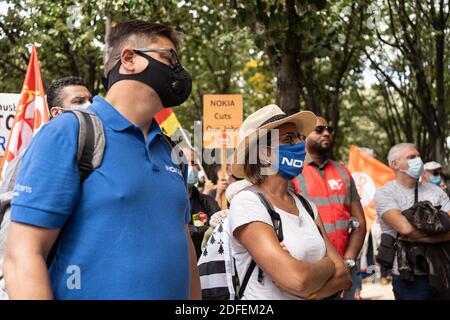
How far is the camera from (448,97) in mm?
21953

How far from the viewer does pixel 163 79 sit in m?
2.93

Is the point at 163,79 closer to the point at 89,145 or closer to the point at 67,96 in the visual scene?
the point at 89,145

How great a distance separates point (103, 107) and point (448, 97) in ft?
66.8

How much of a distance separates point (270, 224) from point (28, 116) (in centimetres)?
380

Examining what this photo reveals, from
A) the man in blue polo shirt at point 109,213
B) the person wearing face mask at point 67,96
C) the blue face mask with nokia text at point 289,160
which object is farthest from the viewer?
the person wearing face mask at point 67,96

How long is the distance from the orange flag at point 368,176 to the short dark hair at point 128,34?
463 inches

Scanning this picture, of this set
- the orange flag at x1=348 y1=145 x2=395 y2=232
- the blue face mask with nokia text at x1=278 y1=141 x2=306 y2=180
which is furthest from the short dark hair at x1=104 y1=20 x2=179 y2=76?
the orange flag at x1=348 y1=145 x2=395 y2=232

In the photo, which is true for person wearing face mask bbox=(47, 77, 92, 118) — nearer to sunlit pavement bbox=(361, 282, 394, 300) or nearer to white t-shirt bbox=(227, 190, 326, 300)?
white t-shirt bbox=(227, 190, 326, 300)

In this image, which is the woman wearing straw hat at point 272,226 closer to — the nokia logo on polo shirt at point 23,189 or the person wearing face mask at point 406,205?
the nokia logo on polo shirt at point 23,189

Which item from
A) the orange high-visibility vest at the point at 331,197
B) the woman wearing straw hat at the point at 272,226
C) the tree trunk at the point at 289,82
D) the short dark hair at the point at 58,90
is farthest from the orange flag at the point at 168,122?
the woman wearing straw hat at the point at 272,226

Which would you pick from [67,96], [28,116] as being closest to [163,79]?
[67,96]

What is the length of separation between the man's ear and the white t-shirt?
1.07 metres

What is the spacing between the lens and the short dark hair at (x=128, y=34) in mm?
2996
